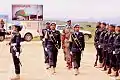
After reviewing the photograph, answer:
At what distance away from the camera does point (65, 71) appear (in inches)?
768

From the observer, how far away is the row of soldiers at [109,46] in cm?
1692

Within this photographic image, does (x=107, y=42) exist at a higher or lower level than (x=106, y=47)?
higher

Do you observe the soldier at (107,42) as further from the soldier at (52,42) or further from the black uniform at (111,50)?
the soldier at (52,42)

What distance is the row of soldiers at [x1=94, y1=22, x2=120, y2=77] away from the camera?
16.9 m

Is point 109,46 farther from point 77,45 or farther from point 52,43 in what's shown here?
point 52,43

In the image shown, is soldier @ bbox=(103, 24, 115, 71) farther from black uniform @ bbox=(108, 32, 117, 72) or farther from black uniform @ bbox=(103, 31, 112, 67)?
black uniform @ bbox=(108, 32, 117, 72)

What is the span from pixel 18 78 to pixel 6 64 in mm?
5377

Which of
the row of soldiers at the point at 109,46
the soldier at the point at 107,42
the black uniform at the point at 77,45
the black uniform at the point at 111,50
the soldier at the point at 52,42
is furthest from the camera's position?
the soldier at the point at 52,42

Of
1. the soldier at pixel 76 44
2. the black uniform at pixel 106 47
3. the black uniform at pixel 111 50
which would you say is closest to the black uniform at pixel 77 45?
the soldier at pixel 76 44

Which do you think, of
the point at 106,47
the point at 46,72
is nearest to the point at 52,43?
the point at 46,72

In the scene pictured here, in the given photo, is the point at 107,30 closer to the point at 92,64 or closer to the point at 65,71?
the point at 65,71

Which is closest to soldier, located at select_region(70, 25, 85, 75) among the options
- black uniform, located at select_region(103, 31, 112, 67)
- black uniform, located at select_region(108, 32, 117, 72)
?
black uniform, located at select_region(103, 31, 112, 67)

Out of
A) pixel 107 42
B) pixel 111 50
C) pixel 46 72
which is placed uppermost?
pixel 107 42

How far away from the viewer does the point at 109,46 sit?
17812 millimetres
